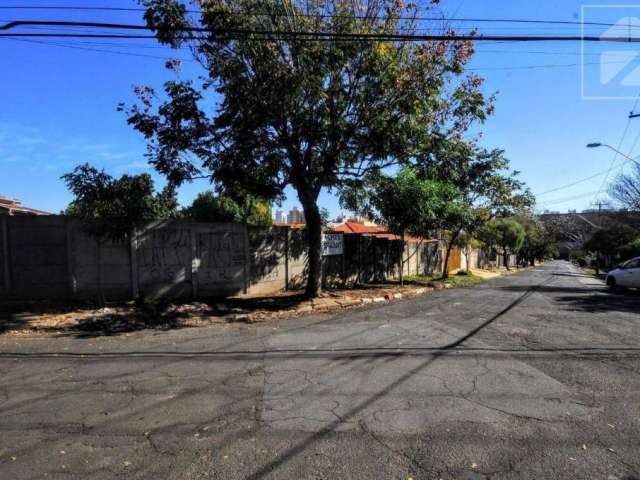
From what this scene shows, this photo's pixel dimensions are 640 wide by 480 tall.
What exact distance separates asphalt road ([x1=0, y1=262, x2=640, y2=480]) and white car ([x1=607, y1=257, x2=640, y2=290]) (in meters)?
13.9

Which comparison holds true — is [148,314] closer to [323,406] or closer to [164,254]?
[164,254]

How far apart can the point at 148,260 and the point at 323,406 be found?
9.19m

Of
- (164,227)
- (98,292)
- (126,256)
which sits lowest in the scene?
(98,292)

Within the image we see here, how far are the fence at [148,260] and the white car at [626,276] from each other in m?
15.1

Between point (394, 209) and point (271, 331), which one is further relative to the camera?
point (394, 209)

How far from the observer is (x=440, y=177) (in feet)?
57.2

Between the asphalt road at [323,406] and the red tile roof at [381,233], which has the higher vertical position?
the red tile roof at [381,233]

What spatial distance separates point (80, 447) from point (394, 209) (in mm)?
15284

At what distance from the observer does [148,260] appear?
12539mm

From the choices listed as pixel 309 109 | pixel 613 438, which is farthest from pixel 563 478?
pixel 309 109

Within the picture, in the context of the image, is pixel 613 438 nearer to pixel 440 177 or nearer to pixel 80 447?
pixel 80 447

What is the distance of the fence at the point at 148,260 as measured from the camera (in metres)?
11.5

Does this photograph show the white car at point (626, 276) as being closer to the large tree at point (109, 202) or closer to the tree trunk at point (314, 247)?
the tree trunk at point (314, 247)

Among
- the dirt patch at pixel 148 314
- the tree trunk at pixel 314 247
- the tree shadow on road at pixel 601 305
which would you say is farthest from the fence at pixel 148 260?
the tree shadow on road at pixel 601 305
